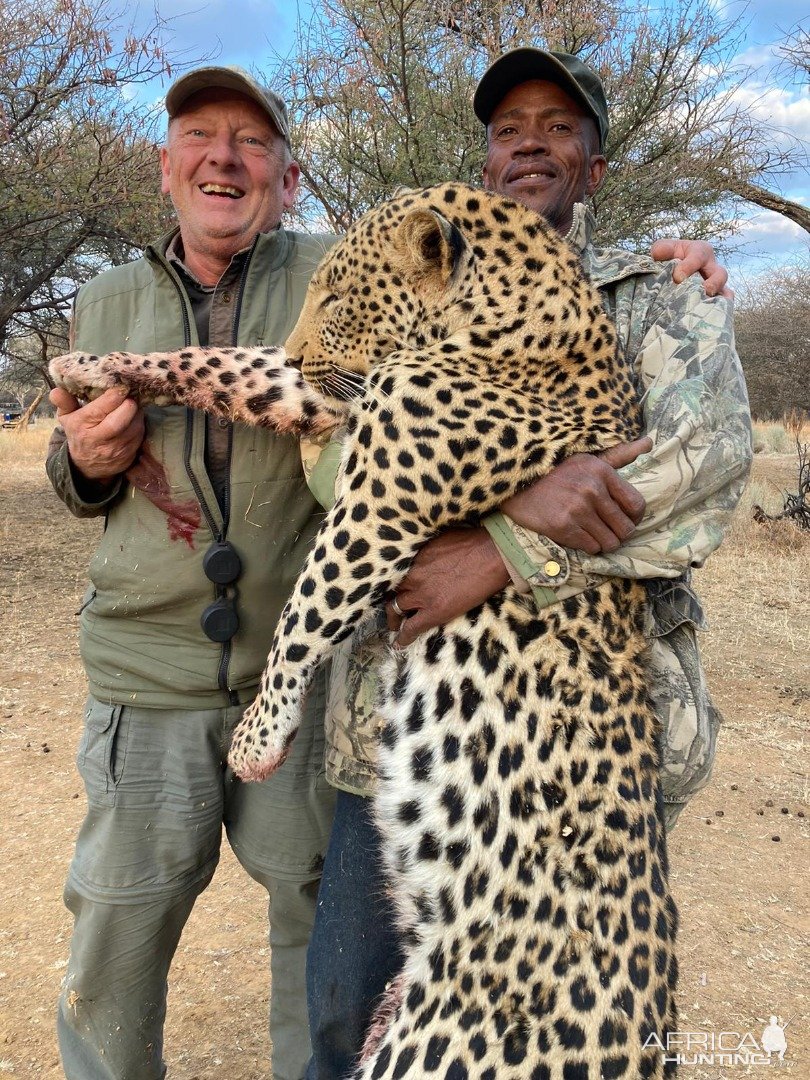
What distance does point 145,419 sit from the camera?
10.7 ft

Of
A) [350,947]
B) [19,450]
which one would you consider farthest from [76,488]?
[19,450]

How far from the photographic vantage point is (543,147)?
3082 millimetres

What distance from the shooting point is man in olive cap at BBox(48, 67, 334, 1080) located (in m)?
3.25

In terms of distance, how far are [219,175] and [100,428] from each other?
3.67ft

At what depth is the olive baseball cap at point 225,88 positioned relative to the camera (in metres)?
3.27

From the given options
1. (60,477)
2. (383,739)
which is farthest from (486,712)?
(60,477)

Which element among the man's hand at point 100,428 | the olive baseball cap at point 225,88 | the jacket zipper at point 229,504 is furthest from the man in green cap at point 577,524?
the man's hand at point 100,428

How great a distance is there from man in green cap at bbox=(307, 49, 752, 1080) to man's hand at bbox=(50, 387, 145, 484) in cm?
103

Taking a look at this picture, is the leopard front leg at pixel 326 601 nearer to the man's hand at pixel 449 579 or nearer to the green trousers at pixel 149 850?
the man's hand at pixel 449 579

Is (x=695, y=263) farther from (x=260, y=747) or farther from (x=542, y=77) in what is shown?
(x=260, y=747)

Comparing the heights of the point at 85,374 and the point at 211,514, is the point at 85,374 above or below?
above

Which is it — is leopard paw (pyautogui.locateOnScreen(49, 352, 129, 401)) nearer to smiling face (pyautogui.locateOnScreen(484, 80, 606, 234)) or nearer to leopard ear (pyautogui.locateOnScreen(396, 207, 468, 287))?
leopard ear (pyautogui.locateOnScreen(396, 207, 468, 287))

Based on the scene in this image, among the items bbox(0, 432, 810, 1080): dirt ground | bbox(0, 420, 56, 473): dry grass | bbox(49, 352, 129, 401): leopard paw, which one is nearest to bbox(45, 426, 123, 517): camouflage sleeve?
bbox(49, 352, 129, 401): leopard paw

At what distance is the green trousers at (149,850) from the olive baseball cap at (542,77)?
2.35 meters
